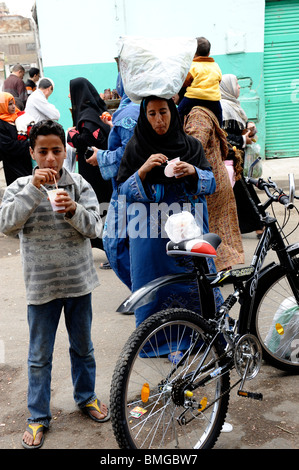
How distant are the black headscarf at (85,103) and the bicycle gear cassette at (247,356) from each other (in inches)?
124

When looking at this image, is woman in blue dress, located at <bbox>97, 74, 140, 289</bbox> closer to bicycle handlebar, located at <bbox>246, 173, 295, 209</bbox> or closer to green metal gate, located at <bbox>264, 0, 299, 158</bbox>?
bicycle handlebar, located at <bbox>246, 173, 295, 209</bbox>

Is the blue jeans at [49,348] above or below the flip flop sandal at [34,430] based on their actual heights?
above

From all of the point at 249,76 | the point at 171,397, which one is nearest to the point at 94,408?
the point at 171,397

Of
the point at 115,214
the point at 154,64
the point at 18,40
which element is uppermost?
the point at 18,40

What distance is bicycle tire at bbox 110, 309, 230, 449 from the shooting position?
2314mm

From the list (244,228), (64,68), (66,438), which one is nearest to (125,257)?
(66,438)

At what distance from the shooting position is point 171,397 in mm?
2469

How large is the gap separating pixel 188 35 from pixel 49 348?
886 cm

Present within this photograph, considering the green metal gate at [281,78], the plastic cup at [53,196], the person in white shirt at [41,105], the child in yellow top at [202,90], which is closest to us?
the plastic cup at [53,196]

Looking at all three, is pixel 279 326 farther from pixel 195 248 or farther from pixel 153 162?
pixel 153 162

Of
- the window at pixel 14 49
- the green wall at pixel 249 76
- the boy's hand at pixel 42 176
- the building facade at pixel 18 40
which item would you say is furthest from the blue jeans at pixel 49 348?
the window at pixel 14 49

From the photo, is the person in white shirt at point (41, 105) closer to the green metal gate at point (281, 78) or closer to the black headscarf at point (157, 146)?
the black headscarf at point (157, 146)

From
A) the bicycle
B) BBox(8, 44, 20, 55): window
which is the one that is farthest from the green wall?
BBox(8, 44, 20, 55): window

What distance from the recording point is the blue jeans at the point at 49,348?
9.11ft
